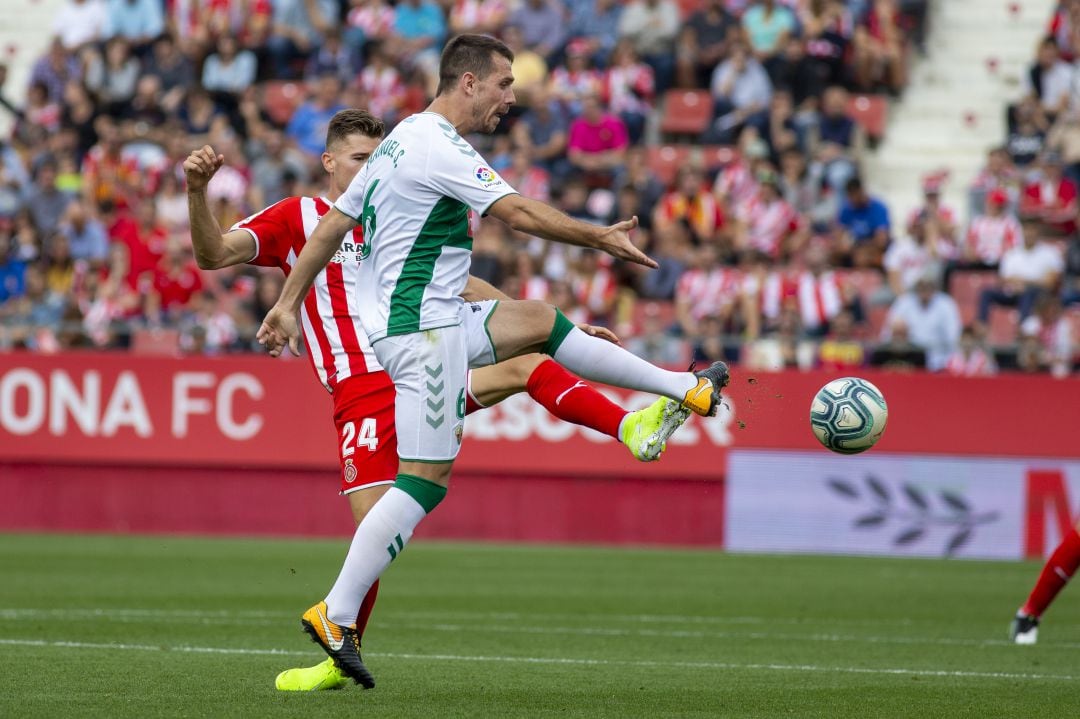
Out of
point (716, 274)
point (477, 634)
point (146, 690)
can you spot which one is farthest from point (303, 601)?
point (716, 274)

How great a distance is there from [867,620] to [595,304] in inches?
308

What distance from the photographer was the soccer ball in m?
7.59

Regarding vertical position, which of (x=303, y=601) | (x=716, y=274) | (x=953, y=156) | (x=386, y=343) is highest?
(x=953, y=156)

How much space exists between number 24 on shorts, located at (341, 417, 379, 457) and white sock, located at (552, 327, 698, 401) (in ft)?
3.44

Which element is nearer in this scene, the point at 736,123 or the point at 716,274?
the point at 716,274

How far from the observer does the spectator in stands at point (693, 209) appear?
64.9ft

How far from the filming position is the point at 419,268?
711 centimetres

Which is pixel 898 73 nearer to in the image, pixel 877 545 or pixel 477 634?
pixel 877 545

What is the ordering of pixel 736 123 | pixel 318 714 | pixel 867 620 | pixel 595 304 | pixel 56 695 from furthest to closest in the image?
pixel 736 123 → pixel 595 304 → pixel 867 620 → pixel 56 695 → pixel 318 714

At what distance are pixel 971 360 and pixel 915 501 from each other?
4.94ft

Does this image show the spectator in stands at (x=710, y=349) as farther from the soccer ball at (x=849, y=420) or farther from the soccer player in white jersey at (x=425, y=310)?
the soccer player in white jersey at (x=425, y=310)

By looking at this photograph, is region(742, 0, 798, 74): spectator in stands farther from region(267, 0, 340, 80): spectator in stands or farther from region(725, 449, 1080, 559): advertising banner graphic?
region(725, 449, 1080, 559): advertising banner graphic

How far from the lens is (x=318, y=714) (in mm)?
6484

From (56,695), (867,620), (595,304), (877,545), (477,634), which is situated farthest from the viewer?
(595,304)
